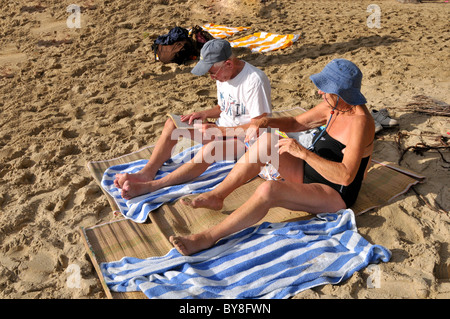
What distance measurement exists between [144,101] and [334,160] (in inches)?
113

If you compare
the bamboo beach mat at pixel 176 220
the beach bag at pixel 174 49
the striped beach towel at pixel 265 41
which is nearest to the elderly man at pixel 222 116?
the bamboo beach mat at pixel 176 220

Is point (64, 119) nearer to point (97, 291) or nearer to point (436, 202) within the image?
point (97, 291)

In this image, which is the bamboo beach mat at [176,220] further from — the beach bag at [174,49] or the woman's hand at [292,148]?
the beach bag at [174,49]

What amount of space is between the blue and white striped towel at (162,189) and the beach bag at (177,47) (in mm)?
2435

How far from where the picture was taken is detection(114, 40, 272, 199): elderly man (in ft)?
10.7

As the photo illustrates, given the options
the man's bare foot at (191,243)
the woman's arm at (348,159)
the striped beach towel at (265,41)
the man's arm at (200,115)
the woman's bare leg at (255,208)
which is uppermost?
the woman's arm at (348,159)

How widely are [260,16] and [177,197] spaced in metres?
5.35

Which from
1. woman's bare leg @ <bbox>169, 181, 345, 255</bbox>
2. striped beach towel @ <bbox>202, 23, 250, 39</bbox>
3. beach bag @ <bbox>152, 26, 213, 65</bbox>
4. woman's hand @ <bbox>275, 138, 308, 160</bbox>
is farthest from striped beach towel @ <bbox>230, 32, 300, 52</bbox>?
woman's bare leg @ <bbox>169, 181, 345, 255</bbox>

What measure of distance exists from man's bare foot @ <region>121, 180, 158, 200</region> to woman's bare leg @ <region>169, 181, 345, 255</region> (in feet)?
2.42

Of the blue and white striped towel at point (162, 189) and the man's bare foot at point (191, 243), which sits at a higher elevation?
the man's bare foot at point (191, 243)

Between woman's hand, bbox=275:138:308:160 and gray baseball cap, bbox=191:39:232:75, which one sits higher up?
gray baseball cap, bbox=191:39:232:75

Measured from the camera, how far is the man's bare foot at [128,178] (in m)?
3.30

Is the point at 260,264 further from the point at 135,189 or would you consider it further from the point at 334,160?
the point at 135,189

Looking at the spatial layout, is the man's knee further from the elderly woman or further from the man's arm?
the man's arm
